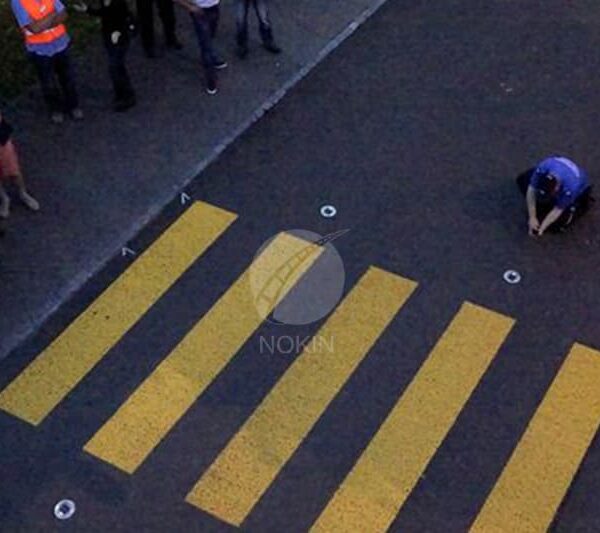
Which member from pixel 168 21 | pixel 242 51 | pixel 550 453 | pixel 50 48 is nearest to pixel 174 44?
pixel 168 21

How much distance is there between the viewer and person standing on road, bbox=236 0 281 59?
11859 millimetres

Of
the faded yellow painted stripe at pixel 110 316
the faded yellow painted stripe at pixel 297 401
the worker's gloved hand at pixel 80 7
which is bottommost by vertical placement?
the faded yellow painted stripe at pixel 297 401

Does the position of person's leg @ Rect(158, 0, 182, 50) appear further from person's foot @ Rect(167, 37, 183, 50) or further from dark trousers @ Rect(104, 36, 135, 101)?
dark trousers @ Rect(104, 36, 135, 101)

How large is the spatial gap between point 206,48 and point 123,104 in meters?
1.27

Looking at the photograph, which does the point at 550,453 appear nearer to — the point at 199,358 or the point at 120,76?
the point at 199,358

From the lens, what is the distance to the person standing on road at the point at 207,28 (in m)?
11.1

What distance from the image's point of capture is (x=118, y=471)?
7.88 meters

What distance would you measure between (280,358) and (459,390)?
5.70 feet

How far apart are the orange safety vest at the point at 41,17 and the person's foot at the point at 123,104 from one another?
126cm

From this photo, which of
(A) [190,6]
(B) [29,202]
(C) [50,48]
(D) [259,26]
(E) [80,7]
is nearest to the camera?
(B) [29,202]

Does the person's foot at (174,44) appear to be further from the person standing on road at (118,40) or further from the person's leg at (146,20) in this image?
the person standing on road at (118,40)

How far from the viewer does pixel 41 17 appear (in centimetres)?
1002

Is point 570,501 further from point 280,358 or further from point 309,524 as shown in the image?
point 280,358

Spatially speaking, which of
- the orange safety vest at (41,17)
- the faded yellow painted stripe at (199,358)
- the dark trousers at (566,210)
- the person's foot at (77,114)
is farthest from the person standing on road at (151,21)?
the dark trousers at (566,210)
